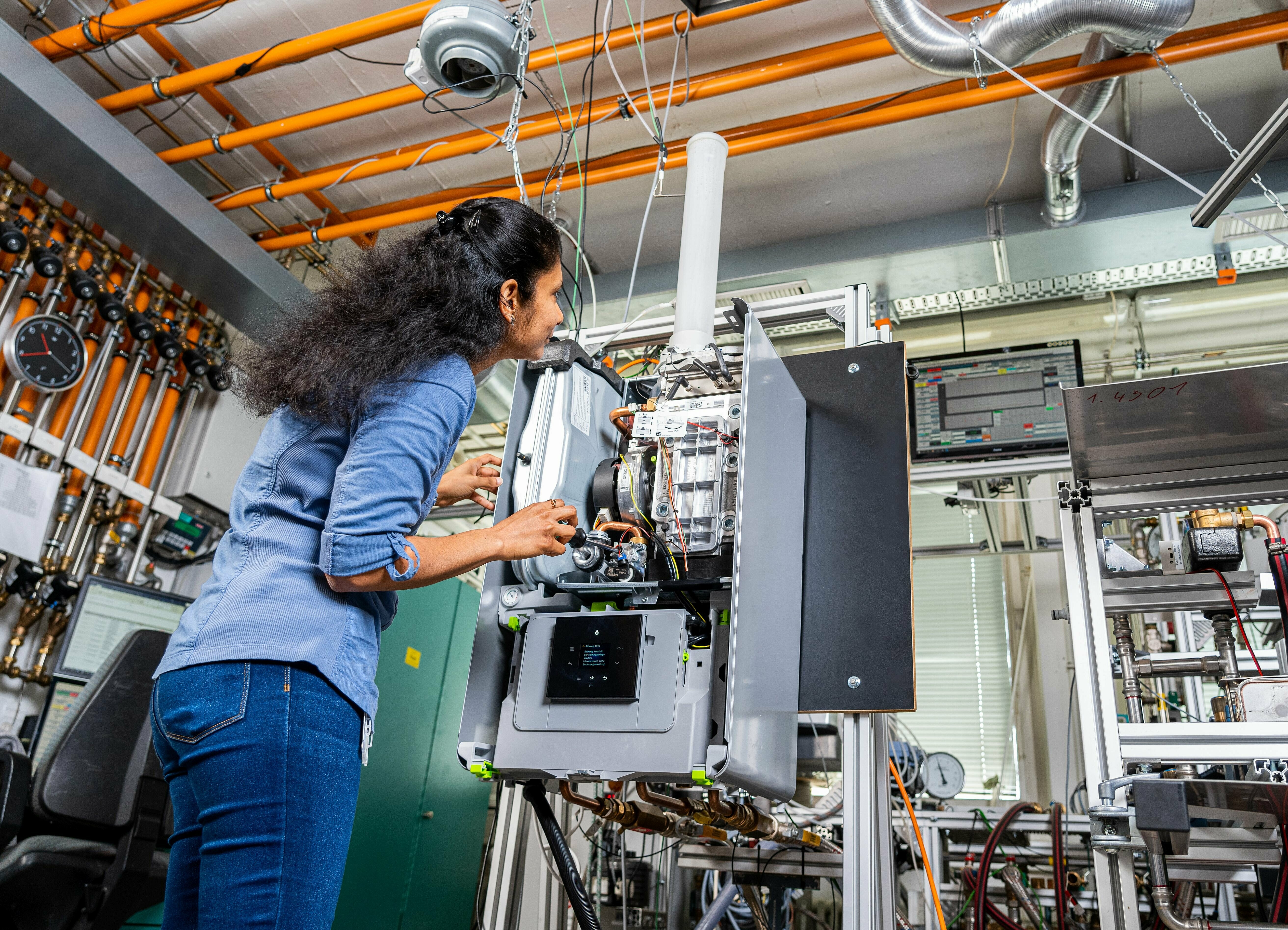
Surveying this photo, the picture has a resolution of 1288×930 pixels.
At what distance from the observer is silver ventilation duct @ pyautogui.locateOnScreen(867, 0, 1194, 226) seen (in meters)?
2.05

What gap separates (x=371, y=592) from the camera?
1.02m

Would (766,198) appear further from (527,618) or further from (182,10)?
(527,618)

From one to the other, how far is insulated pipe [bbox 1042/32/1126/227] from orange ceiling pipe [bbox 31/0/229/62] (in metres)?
2.51

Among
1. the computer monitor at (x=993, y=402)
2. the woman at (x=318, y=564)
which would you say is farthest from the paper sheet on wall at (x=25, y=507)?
the computer monitor at (x=993, y=402)

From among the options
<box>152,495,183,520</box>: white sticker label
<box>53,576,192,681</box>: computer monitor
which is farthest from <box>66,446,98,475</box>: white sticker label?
<box>53,576,192,681</box>: computer monitor

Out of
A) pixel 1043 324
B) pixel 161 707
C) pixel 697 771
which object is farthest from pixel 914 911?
pixel 161 707

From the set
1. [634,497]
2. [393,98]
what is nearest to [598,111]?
[393,98]

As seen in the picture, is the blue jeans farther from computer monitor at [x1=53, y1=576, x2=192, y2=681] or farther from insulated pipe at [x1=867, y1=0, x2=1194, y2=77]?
computer monitor at [x1=53, y1=576, x2=192, y2=681]

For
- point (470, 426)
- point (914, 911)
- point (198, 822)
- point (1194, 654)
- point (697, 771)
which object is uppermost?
point (470, 426)

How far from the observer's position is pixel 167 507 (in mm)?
3545

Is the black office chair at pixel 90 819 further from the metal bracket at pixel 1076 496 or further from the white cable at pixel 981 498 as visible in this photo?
the white cable at pixel 981 498

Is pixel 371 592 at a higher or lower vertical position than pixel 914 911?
higher

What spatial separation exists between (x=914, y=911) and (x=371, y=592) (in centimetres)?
256

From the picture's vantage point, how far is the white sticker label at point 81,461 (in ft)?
10.5
